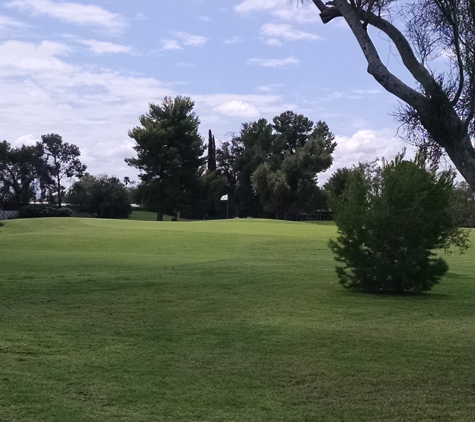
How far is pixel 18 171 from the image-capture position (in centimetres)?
8788

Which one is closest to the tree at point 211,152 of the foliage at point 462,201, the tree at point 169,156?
the tree at point 169,156

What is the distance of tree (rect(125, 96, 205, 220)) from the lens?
74.6 m

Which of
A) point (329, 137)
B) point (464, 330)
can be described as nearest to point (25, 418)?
point (464, 330)

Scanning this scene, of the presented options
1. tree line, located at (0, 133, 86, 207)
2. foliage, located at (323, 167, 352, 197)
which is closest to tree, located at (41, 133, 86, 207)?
tree line, located at (0, 133, 86, 207)

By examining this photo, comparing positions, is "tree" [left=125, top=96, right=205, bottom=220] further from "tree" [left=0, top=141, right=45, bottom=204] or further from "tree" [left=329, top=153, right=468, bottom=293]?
"tree" [left=329, top=153, right=468, bottom=293]

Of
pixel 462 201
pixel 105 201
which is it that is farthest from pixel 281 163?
pixel 462 201

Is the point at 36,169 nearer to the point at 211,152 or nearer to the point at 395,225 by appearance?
the point at 211,152

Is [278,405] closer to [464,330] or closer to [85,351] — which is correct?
[85,351]

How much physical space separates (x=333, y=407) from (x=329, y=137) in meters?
83.2

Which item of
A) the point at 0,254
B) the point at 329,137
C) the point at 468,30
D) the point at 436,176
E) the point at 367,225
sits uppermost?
the point at 329,137

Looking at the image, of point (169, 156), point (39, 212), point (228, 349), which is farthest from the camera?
point (169, 156)

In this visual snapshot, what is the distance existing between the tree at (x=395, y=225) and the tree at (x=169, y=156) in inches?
2308

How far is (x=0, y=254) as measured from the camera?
26141 millimetres

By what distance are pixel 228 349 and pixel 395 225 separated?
8091 mm
